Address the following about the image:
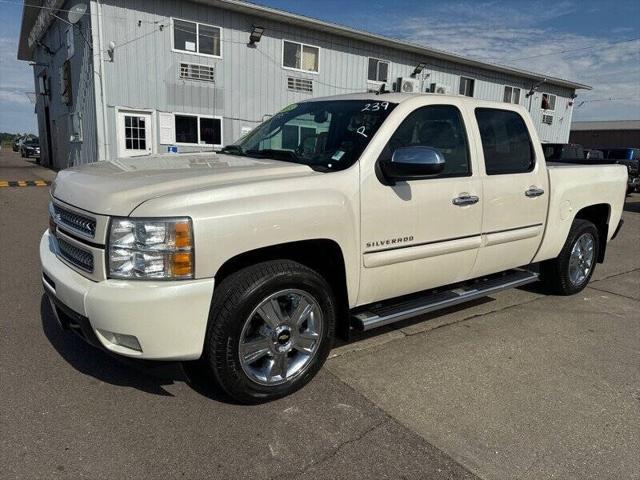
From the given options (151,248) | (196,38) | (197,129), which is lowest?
(151,248)

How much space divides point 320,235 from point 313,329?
64cm

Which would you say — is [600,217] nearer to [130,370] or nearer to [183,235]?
[183,235]

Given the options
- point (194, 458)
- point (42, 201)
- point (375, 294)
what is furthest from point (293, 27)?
point (194, 458)

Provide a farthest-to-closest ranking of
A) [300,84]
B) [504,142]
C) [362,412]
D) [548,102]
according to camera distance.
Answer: [548,102] < [300,84] < [504,142] < [362,412]

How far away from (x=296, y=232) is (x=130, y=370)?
155 cm

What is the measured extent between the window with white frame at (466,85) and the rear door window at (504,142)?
2096 centimetres

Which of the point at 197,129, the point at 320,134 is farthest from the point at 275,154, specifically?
the point at 197,129

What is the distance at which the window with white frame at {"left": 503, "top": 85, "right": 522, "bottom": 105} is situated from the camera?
26.0 meters

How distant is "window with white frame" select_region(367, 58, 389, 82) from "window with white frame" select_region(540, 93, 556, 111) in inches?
475

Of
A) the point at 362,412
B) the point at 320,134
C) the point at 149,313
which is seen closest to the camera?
the point at 149,313

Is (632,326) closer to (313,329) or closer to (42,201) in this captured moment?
(313,329)

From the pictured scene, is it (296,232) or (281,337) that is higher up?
(296,232)

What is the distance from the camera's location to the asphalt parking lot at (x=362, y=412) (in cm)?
249

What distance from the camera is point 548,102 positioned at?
93.2 ft
